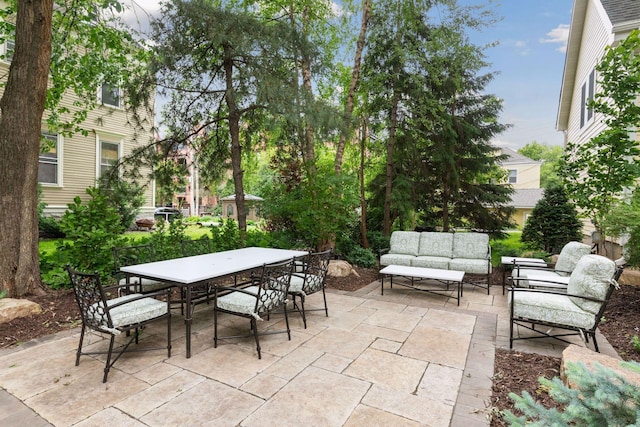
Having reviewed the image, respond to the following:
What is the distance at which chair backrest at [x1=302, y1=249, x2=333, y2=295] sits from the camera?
13.6 ft

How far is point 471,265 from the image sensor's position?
5.84m

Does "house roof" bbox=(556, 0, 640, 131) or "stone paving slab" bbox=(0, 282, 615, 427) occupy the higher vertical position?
"house roof" bbox=(556, 0, 640, 131)

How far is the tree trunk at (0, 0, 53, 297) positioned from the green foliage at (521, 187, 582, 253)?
1046 centimetres

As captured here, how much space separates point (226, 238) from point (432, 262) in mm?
3980

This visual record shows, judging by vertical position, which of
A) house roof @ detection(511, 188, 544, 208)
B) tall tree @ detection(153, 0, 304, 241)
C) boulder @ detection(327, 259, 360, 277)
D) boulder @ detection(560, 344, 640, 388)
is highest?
tall tree @ detection(153, 0, 304, 241)

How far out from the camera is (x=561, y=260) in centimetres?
515

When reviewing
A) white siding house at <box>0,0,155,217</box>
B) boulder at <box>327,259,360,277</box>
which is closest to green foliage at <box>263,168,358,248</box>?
boulder at <box>327,259,360,277</box>

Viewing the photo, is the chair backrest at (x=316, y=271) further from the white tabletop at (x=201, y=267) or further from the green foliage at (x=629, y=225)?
the green foliage at (x=629, y=225)

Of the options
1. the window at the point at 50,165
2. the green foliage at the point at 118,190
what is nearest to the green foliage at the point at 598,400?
the green foliage at the point at 118,190

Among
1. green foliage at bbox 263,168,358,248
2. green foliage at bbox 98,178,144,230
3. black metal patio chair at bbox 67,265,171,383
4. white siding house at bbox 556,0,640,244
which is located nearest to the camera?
black metal patio chair at bbox 67,265,171,383

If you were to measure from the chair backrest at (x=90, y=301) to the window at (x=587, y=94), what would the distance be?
11.0m

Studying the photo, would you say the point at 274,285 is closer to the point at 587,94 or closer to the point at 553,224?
the point at 553,224

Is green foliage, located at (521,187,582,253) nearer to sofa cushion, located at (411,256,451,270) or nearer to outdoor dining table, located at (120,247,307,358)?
sofa cushion, located at (411,256,451,270)

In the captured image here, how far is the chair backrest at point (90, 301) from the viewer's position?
271cm
